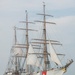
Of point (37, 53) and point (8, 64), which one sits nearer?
point (37, 53)

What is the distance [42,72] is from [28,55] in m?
8.90

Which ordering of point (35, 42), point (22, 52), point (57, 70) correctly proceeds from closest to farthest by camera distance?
1. point (57, 70)
2. point (35, 42)
3. point (22, 52)

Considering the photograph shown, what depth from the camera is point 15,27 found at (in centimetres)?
13388

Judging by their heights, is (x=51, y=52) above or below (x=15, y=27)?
below

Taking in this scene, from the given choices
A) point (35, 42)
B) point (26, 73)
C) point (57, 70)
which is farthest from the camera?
point (26, 73)

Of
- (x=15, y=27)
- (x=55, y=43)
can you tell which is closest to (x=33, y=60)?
(x=55, y=43)

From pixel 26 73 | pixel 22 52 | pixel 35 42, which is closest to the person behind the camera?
pixel 35 42

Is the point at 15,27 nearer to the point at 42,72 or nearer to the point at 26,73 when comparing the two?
the point at 26,73

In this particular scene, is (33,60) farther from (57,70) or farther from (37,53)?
(57,70)

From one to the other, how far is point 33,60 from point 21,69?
40.9ft

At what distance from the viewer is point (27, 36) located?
125 meters

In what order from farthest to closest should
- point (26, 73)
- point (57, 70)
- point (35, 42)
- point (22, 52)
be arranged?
point (22, 52) < point (26, 73) < point (35, 42) < point (57, 70)

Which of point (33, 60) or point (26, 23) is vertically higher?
point (26, 23)

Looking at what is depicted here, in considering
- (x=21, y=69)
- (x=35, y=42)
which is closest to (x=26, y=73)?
(x=21, y=69)
